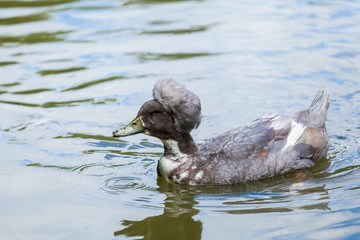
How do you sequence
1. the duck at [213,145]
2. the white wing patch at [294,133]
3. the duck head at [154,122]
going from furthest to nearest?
the white wing patch at [294,133]
the duck head at [154,122]
the duck at [213,145]

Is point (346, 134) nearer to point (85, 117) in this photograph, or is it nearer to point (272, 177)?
point (272, 177)

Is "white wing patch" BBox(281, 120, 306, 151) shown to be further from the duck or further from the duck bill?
the duck bill

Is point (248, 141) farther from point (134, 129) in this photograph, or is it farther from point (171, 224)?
point (171, 224)

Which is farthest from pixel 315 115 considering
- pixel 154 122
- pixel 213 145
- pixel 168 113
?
pixel 154 122

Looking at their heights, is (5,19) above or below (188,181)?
above

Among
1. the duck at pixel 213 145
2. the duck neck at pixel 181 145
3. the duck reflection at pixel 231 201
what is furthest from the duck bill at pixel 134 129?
the duck reflection at pixel 231 201

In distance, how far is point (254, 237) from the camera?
6867 mm

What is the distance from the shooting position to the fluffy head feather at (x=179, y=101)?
8.23 metres

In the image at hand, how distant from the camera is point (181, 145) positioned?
28.6 ft

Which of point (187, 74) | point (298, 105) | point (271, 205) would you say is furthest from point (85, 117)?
point (271, 205)

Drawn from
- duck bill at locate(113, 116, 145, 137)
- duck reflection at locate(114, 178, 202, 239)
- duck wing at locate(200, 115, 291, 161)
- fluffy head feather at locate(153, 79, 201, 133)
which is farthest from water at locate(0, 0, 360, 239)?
fluffy head feather at locate(153, 79, 201, 133)

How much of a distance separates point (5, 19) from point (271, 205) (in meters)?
10.9

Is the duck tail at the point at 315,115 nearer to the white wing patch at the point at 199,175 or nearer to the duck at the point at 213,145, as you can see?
the duck at the point at 213,145

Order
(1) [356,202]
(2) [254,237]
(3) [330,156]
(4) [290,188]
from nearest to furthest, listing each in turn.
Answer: (2) [254,237]
(1) [356,202]
(4) [290,188]
(3) [330,156]
